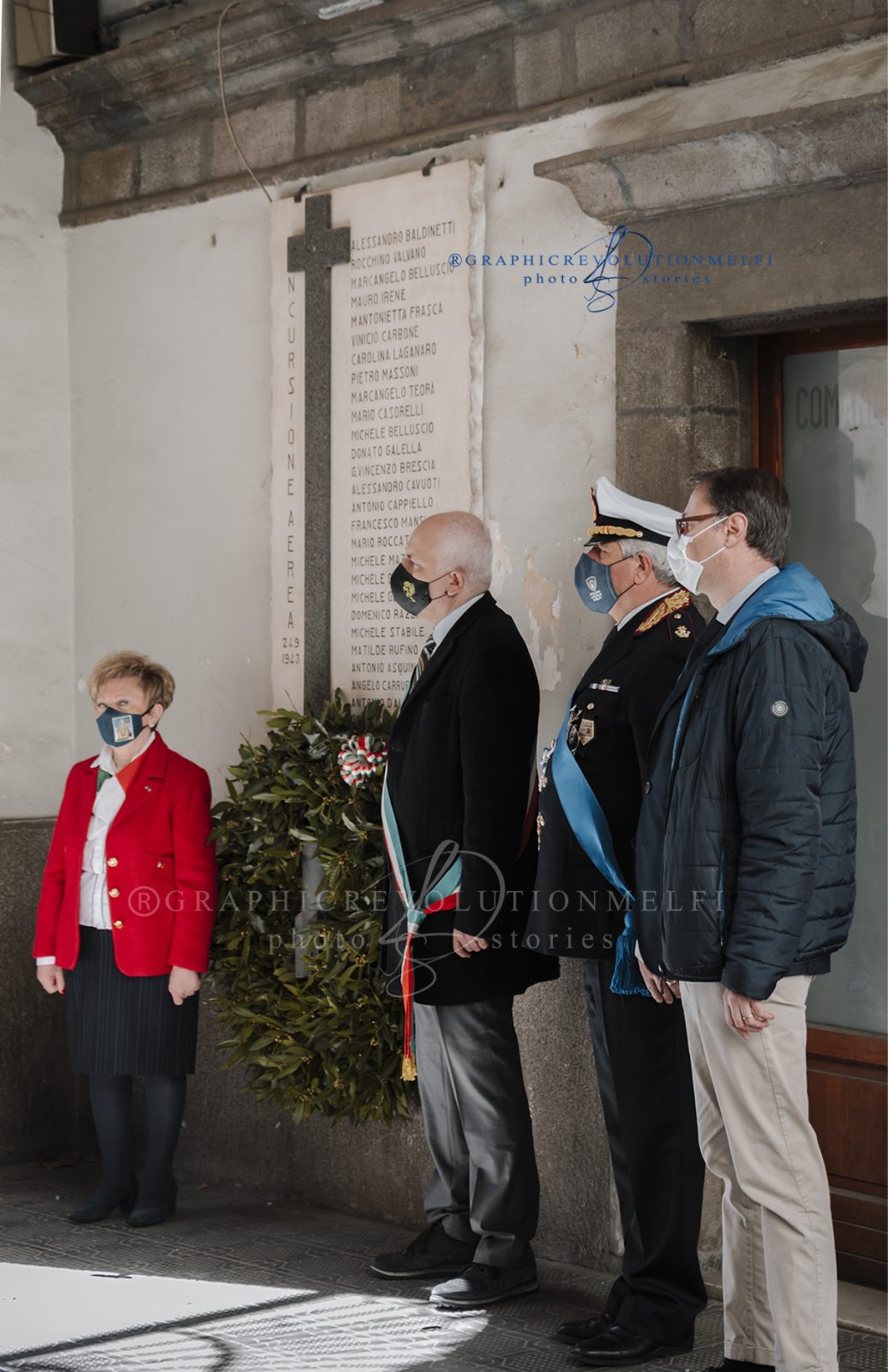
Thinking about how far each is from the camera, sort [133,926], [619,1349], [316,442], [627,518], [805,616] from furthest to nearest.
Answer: [316,442]
[133,926]
[627,518]
[619,1349]
[805,616]

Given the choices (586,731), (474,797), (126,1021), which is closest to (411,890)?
(474,797)

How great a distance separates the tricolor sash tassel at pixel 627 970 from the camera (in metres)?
3.95

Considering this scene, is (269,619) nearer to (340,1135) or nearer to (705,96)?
(340,1135)

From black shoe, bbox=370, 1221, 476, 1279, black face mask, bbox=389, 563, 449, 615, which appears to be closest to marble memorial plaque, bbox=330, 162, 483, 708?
black face mask, bbox=389, 563, 449, 615

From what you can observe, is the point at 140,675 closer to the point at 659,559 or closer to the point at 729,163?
the point at 659,559

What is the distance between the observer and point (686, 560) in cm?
367

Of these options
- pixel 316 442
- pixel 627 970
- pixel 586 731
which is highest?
pixel 316 442

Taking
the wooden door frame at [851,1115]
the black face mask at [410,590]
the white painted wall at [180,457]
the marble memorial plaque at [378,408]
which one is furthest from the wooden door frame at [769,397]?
the white painted wall at [180,457]

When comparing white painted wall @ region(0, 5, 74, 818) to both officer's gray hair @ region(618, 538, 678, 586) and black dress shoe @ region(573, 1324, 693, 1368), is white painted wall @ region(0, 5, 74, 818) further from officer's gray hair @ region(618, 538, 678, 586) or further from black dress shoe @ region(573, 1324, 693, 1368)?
black dress shoe @ region(573, 1324, 693, 1368)

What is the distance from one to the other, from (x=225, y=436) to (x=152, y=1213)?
247 cm

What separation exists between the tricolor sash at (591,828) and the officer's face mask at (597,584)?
1.19 ft

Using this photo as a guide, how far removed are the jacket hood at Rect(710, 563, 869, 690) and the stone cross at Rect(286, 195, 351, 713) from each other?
84.0 inches

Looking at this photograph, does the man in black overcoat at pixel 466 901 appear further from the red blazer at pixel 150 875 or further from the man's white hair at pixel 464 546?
the red blazer at pixel 150 875

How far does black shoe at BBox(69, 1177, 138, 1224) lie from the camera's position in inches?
207
